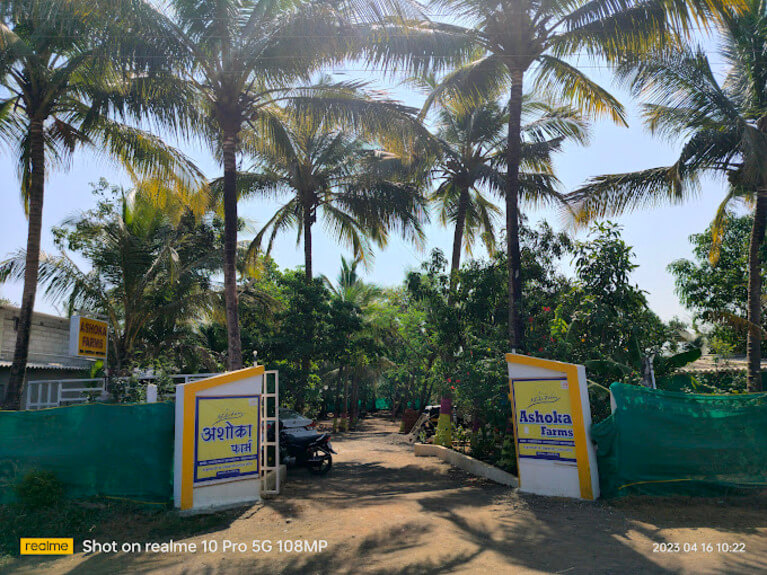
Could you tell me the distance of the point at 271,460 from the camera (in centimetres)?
1249

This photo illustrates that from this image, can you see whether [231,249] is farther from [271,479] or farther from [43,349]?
[43,349]

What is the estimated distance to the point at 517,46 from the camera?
12.1 metres

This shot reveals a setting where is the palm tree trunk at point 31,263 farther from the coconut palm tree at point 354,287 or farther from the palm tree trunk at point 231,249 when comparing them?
the coconut palm tree at point 354,287

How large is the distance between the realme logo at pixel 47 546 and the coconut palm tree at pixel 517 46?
798 cm

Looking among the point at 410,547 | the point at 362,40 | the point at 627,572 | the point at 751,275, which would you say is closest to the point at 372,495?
the point at 410,547

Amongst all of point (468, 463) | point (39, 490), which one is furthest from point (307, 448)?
point (39, 490)

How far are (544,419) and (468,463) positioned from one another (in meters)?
3.94

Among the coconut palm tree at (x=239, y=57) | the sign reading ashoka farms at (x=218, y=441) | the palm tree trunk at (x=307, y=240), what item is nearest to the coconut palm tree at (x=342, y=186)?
the palm tree trunk at (x=307, y=240)

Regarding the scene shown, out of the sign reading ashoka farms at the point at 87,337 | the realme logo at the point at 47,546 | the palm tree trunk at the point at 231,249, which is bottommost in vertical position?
the realme logo at the point at 47,546

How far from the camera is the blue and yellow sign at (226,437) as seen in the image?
29.5 ft

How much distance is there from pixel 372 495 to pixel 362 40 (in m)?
8.65

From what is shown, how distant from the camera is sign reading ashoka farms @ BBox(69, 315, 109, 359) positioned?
482 inches

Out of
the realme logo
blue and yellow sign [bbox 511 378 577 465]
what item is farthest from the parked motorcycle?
the realme logo

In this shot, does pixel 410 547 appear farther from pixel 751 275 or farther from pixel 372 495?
pixel 751 275
